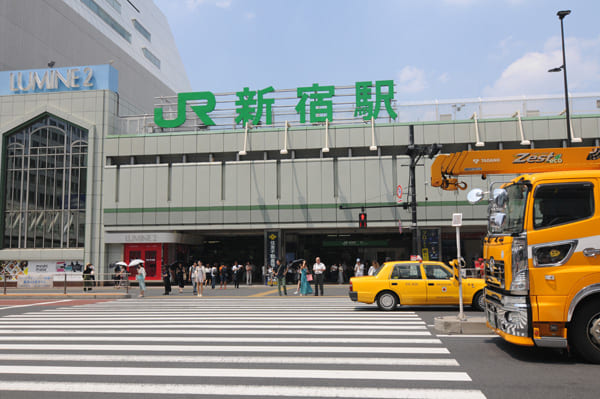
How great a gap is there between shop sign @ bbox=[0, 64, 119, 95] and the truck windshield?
114 feet

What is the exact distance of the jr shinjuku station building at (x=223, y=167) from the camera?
33625 millimetres

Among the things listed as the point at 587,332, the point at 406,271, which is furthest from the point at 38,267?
the point at 587,332

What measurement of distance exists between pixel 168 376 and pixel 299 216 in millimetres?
27502

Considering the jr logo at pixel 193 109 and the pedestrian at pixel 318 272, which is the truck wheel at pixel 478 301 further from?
the jr logo at pixel 193 109

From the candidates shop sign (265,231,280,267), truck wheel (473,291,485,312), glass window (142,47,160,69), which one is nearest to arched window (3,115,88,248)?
shop sign (265,231,280,267)

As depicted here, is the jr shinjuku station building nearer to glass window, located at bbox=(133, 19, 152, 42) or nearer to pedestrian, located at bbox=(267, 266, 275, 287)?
pedestrian, located at bbox=(267, 266, 275, 287)

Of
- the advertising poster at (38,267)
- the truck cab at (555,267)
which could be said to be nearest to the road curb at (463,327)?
the truck cab at (555,267)

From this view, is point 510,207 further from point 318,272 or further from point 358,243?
point 358,243

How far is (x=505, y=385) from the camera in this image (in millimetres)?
6270

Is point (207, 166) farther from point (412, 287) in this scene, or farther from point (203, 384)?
point (203, 384)

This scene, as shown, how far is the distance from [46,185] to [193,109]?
1284 centimetres

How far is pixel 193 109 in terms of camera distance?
3562cm

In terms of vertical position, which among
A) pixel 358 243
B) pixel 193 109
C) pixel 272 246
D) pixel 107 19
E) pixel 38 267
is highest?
pixel 107 19

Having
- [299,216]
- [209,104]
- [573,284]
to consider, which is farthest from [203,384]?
[209,104]
